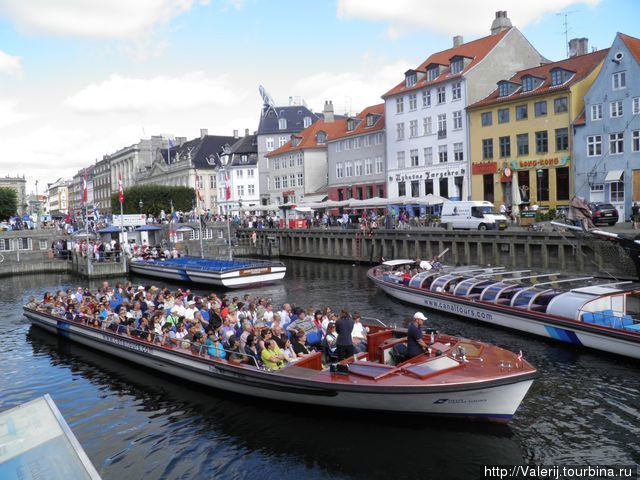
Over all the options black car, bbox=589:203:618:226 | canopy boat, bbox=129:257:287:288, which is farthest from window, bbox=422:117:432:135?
canopy boat, bbox=129:257:287:288

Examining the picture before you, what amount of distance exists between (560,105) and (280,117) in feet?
170

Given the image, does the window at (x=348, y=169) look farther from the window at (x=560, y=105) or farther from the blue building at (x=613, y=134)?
the blue building at (x=613, y=134)

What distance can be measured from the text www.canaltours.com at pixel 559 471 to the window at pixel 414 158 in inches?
1968

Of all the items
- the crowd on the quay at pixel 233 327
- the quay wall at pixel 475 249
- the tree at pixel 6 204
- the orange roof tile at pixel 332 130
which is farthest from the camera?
the tree at pixel 6 204

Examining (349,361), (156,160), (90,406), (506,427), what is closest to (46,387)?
(90,406)

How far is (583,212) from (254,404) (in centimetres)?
1578

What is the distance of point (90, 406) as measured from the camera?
1587 centimetres

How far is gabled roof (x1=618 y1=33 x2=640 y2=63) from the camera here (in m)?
41.8

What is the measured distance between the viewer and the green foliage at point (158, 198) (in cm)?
9450

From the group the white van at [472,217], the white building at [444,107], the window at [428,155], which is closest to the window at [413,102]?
the white building at [444,107]

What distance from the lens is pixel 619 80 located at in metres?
42.8

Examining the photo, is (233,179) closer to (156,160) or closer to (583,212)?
(156,160)

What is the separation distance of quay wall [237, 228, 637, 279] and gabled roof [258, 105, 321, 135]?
3789 cm

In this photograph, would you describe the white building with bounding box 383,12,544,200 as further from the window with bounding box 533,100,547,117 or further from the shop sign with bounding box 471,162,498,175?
the window with bounding box 533,100,547,117
